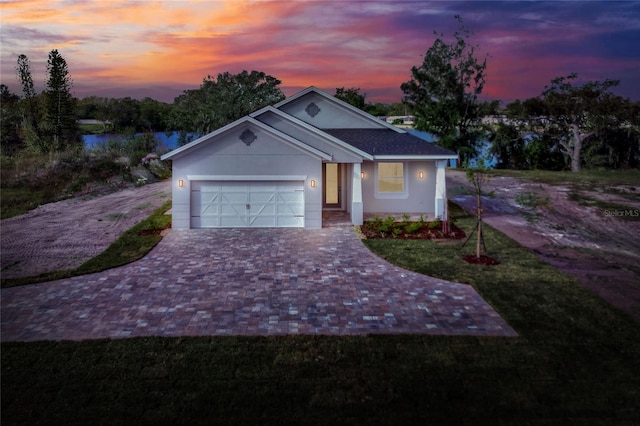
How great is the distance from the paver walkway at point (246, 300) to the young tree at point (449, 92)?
26997 millimetres

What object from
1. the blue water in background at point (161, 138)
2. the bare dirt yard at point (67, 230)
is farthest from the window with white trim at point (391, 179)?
the blue water in background at point (161, 138)

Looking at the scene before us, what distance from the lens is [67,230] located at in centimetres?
1678

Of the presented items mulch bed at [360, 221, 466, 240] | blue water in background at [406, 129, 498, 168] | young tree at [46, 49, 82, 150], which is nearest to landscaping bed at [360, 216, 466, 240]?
mulch bed at [360, 221, 466, 240]

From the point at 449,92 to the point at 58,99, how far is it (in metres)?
30.3

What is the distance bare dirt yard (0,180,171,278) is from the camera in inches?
510

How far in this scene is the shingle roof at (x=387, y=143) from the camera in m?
19.0

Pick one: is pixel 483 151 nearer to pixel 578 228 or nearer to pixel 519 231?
pixel 578 228

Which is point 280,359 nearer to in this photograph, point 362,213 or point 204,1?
point 362,213

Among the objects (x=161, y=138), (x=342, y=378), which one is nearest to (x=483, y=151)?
(x=161, y=138)

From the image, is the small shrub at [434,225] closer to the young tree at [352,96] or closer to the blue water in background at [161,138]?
the blue water in background at [161,138]

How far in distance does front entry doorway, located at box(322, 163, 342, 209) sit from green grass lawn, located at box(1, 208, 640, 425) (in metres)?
13.5

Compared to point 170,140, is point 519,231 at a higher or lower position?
lower

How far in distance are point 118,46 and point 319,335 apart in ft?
57.5

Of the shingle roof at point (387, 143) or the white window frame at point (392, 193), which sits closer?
the shingle roof at point (387, 143)
